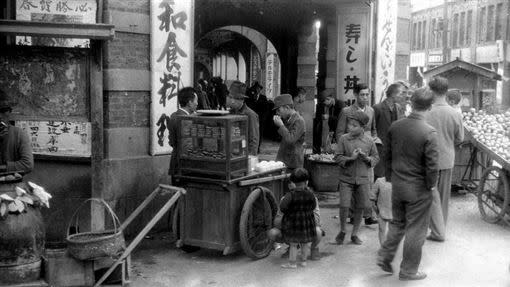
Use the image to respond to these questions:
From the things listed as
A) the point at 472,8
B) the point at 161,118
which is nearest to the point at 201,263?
the point at 161,118

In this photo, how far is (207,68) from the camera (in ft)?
108

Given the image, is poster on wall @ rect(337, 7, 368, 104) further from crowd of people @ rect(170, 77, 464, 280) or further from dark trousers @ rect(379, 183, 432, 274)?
dark trousers @ rect(379, 183, 432, 274)

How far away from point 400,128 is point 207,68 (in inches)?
1061

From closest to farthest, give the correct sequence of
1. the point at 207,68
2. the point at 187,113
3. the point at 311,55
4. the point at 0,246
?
1. the point at 0,246
2. the point at 187,113
3. the point at 311,55
4. the point at 207,68

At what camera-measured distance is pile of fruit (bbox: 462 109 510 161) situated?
31.1 feet

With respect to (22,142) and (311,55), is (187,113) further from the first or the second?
(311,55)

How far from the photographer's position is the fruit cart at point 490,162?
8.91 metres

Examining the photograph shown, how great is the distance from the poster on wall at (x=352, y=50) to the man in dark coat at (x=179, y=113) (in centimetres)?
476

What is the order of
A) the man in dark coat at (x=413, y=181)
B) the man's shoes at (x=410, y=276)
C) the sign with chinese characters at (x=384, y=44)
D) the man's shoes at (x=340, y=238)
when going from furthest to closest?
the sign with chinese characters at (x=384, y=44) < the man's shoes at (x=340, y=238) < the man's shoes at (x=410, y=276) < the man in dark coat at (x=413, y=181)

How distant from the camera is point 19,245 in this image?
5828mm

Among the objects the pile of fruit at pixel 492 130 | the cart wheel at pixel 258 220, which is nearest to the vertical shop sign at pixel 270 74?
the pile of fruit at pixel 492 130

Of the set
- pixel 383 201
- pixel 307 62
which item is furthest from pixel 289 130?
pixel 307 62

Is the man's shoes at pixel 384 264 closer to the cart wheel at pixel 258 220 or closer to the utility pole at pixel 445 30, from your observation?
the cart wheel at pixel 258 220

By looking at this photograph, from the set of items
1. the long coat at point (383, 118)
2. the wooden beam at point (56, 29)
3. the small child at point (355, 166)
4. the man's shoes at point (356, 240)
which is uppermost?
the wooden beam at point (56, 29)
